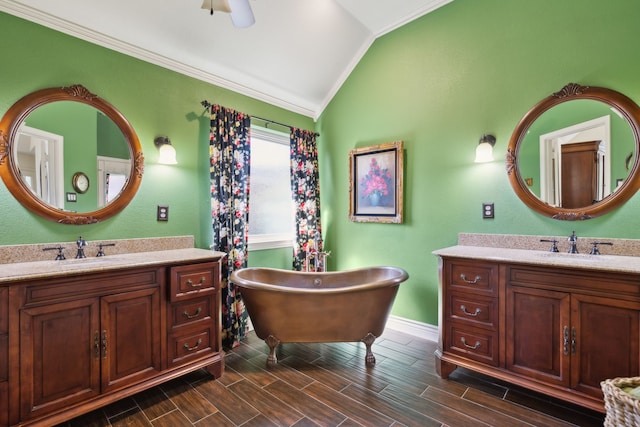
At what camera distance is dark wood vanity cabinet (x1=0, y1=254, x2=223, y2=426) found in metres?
1.55

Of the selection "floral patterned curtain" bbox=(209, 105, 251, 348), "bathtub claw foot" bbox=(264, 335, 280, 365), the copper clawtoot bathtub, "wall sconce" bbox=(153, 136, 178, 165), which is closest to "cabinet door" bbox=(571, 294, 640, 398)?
the copper clawtoot bathtub

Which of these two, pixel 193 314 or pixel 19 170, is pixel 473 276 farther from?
pixel 19 170

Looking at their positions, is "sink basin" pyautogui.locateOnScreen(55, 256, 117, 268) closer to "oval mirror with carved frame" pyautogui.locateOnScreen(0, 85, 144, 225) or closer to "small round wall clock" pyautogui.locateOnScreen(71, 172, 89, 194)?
"oval mirror with carved frame" pyautogui.locateOnScreen(0, 85, 144, 225)

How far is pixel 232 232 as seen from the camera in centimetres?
290

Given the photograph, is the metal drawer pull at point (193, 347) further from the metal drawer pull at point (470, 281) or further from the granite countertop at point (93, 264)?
the metal drawer pull at point (470, 281)

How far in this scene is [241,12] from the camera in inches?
71.0

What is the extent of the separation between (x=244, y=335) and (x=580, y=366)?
2683mm

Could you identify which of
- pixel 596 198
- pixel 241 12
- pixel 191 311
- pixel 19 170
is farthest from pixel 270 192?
pixel 596 198

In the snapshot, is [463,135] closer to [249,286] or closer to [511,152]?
[511,152]

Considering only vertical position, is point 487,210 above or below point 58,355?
above

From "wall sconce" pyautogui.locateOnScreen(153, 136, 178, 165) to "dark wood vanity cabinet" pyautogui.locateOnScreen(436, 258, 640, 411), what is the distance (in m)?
2.42

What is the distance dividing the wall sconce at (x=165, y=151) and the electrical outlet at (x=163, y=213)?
15.1 inches

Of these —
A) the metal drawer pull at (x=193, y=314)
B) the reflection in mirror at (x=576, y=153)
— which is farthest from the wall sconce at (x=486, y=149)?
the metal drawer pull at (x=193, y=314)

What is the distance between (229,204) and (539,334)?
263 centimetres
